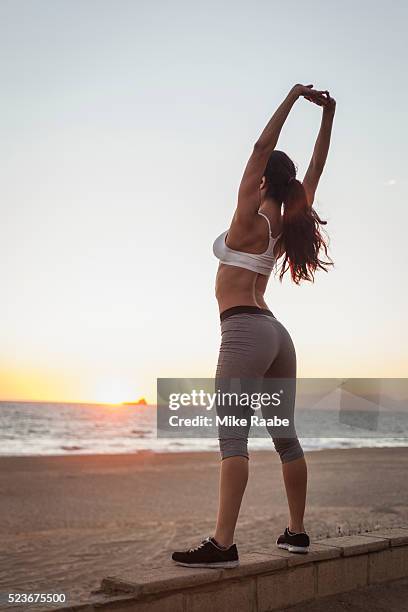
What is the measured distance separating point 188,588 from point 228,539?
0.31 m

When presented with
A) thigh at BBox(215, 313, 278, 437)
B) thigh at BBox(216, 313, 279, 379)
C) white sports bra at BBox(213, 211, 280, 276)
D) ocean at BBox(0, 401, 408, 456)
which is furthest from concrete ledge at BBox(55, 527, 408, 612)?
ocean at BBox(0, 401, 408, 456)

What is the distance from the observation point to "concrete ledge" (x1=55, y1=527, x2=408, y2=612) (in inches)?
120

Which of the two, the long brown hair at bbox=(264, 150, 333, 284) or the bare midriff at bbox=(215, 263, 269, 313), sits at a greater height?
the long brown hair at bbox=(264, 150, 333, 284)

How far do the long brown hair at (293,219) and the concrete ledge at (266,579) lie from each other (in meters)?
1.50

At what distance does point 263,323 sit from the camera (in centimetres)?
351

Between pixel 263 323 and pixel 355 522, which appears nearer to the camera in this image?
pixel 263 323

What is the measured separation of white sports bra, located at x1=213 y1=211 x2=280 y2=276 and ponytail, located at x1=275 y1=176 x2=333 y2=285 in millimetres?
85

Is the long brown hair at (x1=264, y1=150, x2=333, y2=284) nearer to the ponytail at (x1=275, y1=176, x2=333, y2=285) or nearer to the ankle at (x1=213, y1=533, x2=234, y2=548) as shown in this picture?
the ponytail at (x1=275, y1=176, x2=333, y2=285)

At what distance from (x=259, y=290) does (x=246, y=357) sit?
1.22ft

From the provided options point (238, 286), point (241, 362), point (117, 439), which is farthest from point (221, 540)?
point (117, 439)

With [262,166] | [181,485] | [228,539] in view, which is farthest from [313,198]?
[181,485]

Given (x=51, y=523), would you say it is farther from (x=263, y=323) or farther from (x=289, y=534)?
(x=263, y=323)

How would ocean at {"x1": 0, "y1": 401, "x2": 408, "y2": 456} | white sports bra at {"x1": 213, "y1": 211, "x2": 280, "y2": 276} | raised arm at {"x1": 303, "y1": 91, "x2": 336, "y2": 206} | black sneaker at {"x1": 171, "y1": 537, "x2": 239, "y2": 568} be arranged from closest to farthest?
black sneaker at {"x1": 171, "y1": 537, "x2": 239, "y2": 568} < white sports bra at {"x1": 213, "y1": 211, "x2": 280, "y2": 276} < raised arm at {"x1": 303, "y1": 91, "x2": 336, "y2": 206} < ocean at {"x1": 0, "y1": 401, "x2": 408, "y2": 456}

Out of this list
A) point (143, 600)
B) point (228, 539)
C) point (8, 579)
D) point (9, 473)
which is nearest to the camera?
point (143, 600)
